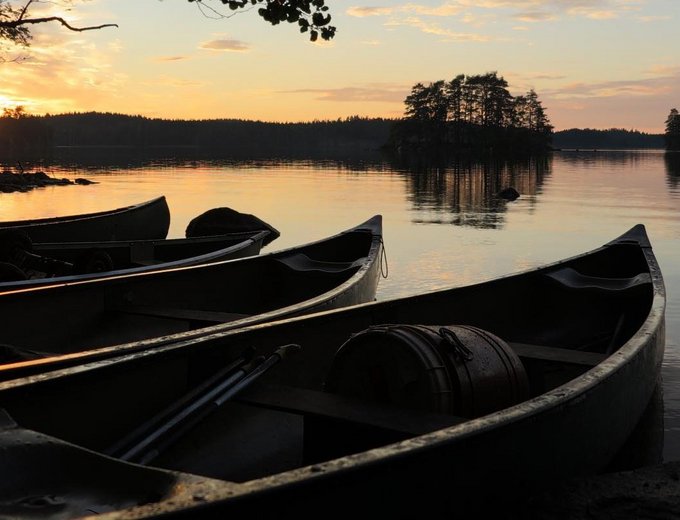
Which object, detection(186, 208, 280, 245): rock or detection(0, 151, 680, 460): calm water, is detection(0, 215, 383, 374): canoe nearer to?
detection(0, 151, 680, 460): calm water

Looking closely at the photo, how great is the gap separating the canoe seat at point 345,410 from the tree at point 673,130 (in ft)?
629

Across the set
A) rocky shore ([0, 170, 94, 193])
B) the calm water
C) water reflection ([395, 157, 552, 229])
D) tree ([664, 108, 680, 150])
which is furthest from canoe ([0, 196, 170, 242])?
tree ([664, 108, 680, 150])

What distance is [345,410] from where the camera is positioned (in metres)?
4.32

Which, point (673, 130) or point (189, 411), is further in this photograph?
point (673, 130)

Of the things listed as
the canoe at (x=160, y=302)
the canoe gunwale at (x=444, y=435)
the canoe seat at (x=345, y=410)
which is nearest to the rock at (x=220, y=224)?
the canoe at (x=160, y=302)

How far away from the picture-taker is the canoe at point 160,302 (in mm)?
6375

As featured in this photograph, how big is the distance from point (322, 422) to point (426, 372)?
0.72 m

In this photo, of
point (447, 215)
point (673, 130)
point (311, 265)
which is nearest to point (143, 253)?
point (311, 265)

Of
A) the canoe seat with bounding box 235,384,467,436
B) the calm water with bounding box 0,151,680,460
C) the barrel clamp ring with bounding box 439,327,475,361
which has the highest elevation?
the barrel clamp ring with bounding box 439,327,475,361

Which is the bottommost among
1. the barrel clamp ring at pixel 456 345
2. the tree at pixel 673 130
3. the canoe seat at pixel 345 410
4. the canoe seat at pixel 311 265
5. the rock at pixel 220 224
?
the rock at pixel 220 224

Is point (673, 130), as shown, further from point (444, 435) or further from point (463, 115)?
point (444, 435)

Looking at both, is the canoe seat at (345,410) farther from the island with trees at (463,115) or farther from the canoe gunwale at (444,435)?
the island with trees at (463,115)

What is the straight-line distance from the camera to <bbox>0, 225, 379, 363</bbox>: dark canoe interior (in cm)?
658

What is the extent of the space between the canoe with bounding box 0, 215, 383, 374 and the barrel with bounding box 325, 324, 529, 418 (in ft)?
4.28
